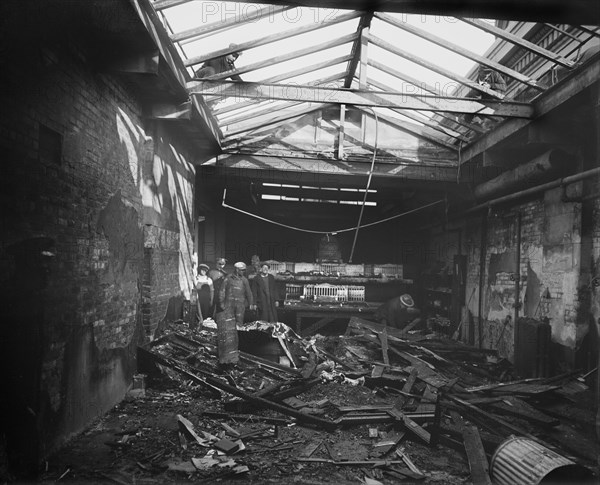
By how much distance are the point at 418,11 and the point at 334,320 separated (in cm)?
988

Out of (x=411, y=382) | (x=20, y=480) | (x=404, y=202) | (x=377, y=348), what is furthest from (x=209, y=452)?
(x=404, y=202)

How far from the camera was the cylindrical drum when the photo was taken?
10.6ft

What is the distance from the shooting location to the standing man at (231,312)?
707 centimetres

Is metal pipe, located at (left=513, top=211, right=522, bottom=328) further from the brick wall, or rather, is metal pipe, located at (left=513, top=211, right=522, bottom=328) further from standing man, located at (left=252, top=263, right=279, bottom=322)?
the brick wall

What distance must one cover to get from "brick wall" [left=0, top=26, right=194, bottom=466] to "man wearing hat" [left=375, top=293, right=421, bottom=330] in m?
7.10

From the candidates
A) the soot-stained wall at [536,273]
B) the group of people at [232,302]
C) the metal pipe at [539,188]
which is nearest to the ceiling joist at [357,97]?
the metal pipe at [539,188]

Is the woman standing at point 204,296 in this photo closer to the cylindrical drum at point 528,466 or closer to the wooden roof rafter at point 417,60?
the wooden roof rafter at point 417,60

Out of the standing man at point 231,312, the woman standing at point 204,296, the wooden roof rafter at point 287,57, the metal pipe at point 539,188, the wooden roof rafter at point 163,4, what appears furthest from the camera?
the woman standing at point 204,296

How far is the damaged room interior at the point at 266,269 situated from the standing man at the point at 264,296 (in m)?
0.06

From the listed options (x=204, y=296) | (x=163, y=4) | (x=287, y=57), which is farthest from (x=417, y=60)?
(x=204, y=296)

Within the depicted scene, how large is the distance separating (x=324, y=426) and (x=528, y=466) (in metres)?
2.34

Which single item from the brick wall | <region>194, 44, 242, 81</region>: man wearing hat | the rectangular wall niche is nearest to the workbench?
the brick wall

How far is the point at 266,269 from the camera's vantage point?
10.9 meters

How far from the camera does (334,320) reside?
12.0 meters
